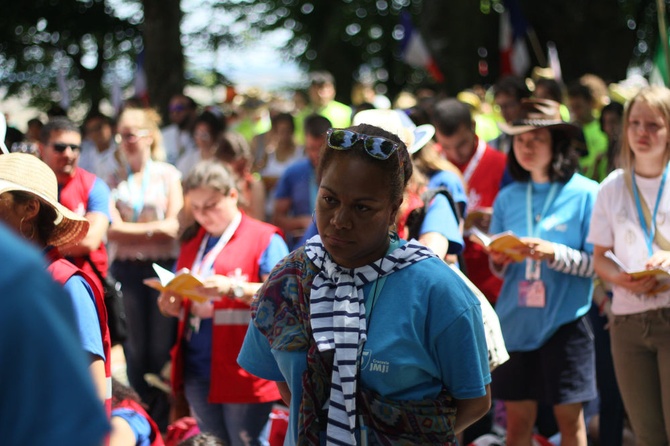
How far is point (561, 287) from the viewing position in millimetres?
5262

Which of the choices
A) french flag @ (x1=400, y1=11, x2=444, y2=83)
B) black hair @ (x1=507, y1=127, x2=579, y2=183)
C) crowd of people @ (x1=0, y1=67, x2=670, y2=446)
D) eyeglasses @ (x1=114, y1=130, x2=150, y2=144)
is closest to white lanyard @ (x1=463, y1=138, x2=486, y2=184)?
crowd of people @ (x1=0, y1=67, x2=670, y2=446)

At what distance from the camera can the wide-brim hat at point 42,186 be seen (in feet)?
10.5

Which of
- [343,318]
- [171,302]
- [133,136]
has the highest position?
[133,136]

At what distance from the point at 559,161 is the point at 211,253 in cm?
205

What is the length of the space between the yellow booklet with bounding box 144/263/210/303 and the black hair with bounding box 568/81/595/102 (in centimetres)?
521

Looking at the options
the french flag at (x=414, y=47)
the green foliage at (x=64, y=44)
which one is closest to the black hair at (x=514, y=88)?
the french flag at (x=414, y=47)

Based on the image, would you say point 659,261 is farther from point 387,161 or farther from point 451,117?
point 451,117

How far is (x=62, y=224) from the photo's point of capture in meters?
3.30

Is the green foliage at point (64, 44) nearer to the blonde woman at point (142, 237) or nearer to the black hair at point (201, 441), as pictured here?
the blonde woman at point (142, 237)

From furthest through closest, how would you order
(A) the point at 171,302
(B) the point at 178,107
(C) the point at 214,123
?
(B) the point at 178,107
(C) the point at 214,123
(A) the point at 171,302

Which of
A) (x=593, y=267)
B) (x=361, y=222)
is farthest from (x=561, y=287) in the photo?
(x=361, y=222)

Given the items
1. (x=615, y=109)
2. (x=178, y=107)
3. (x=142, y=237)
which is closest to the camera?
(x=142, y=237)

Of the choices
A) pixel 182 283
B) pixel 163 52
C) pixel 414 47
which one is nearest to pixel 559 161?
pixel 182 283

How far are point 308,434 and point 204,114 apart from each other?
712 cm
